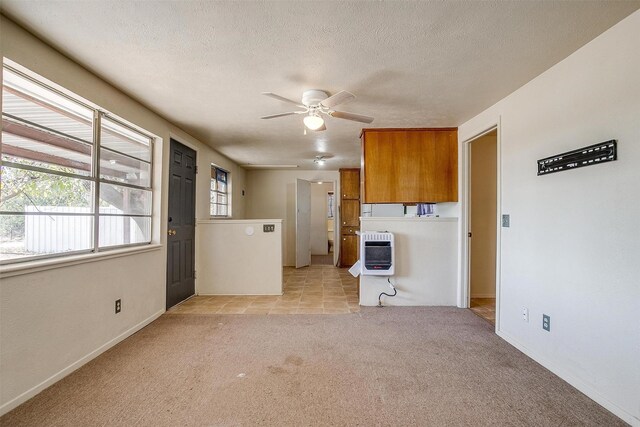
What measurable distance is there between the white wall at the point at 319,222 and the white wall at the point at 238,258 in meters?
4.08

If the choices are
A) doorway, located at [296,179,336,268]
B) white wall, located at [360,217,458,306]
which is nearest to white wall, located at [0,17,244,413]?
white wall, located at [360,217,458,306]

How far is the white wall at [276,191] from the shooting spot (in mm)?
6586

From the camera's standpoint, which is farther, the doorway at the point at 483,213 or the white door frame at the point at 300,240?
the white door frame at the point at 300,240

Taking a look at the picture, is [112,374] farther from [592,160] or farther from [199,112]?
[592,160]

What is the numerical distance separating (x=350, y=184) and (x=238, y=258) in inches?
129

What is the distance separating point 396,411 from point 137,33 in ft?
9.26

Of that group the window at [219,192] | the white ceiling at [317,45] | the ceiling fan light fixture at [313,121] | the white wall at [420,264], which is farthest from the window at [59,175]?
the white wall at [420,264]

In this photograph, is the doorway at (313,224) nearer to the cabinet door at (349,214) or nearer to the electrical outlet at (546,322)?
the cabinet door at (349,214)

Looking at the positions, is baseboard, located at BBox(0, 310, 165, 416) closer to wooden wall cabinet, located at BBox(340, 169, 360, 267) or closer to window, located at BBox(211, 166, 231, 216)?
window, located at BBox(211, 166, 231, 216)

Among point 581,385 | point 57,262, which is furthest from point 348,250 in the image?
point 57,262

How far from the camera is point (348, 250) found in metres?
6.27

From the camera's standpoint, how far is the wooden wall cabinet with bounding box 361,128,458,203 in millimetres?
3557

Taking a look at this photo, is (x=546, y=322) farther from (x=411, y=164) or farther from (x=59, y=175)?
(x=59, y=175)

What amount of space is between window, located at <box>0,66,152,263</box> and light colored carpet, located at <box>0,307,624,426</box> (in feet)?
3.29
